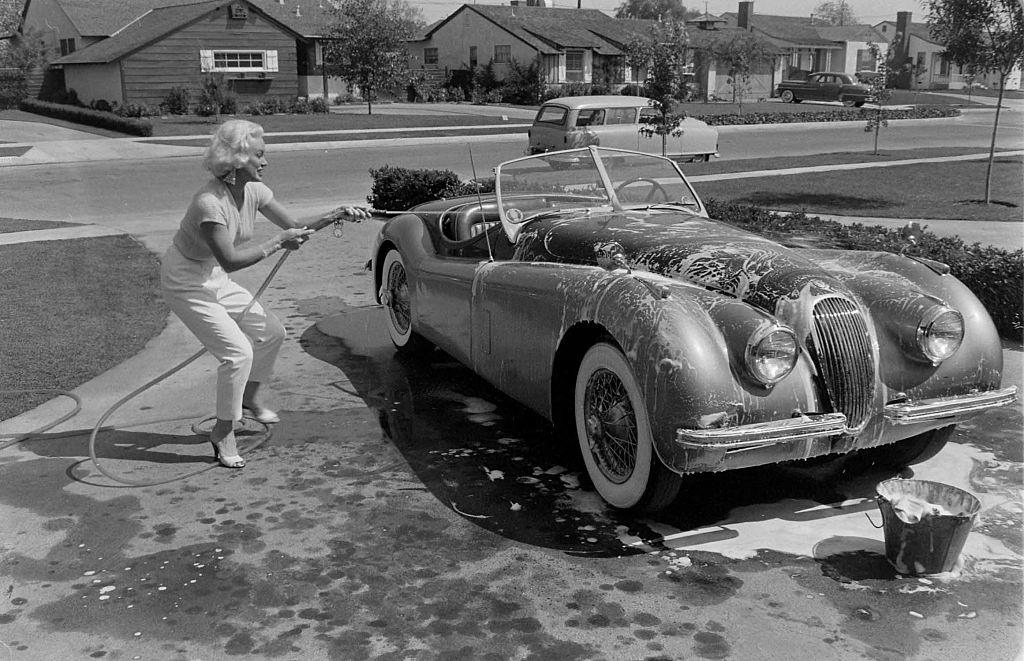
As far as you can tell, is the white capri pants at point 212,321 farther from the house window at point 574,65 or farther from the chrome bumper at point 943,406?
the house window at point 574,65

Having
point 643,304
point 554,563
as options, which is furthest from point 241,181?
point 554,563

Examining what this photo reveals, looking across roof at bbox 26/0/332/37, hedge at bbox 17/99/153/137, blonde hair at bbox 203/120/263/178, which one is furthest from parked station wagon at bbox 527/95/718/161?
roof at bbox 26/0/332/37

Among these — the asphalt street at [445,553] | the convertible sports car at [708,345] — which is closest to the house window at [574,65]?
the convertible sports car at [708,345]

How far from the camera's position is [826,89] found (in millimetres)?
50438

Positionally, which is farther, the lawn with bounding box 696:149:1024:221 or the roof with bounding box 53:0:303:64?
the roof with bounding box 53:0:303:64

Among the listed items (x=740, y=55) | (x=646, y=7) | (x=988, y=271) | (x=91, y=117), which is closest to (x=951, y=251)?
(x=988, y=271)

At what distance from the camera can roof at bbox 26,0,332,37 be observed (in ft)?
148

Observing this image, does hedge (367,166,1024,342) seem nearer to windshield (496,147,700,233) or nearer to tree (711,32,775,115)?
windshield (496,147,700,233)

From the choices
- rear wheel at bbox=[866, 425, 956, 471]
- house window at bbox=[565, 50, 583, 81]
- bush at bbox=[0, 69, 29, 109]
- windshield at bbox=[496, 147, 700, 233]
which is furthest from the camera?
house window at bbox=[565, 50, 583, 81]

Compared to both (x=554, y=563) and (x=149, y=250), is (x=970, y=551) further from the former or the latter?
(x=149, y=250)

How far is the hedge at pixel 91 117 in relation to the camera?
30.2 metres

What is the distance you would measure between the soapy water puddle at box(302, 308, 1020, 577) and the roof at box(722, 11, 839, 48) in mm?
67200

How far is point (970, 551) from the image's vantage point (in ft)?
13.8

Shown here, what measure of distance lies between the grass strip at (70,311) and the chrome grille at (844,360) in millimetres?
4977
